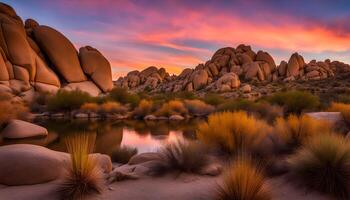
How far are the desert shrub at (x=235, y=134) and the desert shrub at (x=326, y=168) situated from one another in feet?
5.15

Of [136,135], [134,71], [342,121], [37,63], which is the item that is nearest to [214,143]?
[342,121]

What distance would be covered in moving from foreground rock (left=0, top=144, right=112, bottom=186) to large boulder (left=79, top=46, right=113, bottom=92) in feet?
104

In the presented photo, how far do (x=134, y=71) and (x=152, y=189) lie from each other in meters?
105

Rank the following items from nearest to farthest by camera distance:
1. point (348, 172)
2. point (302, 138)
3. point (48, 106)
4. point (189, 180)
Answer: point (348, 172), point (189, 180), point (302, 138), point (48, 106)

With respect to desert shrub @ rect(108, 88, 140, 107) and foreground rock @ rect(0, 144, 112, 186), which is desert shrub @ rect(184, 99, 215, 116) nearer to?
desert shrub @ rect(108, 88, 140, 107)

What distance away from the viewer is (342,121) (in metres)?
8.82

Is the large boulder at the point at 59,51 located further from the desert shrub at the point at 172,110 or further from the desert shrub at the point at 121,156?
the desert shrub at the point at 121,156

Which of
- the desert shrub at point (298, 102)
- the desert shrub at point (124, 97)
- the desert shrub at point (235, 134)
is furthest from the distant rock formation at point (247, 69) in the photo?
the desert shrub at point (235, 134)

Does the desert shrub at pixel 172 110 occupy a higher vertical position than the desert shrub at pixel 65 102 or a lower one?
lower

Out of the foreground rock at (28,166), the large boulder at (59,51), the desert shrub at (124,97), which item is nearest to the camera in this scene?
the foreground rock at (28,166)

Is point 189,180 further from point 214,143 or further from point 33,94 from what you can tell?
point 33,94

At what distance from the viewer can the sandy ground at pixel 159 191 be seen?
442cm

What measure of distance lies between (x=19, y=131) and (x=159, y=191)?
980cm

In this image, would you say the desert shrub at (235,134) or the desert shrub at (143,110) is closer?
the desert shrub at (235,134)
